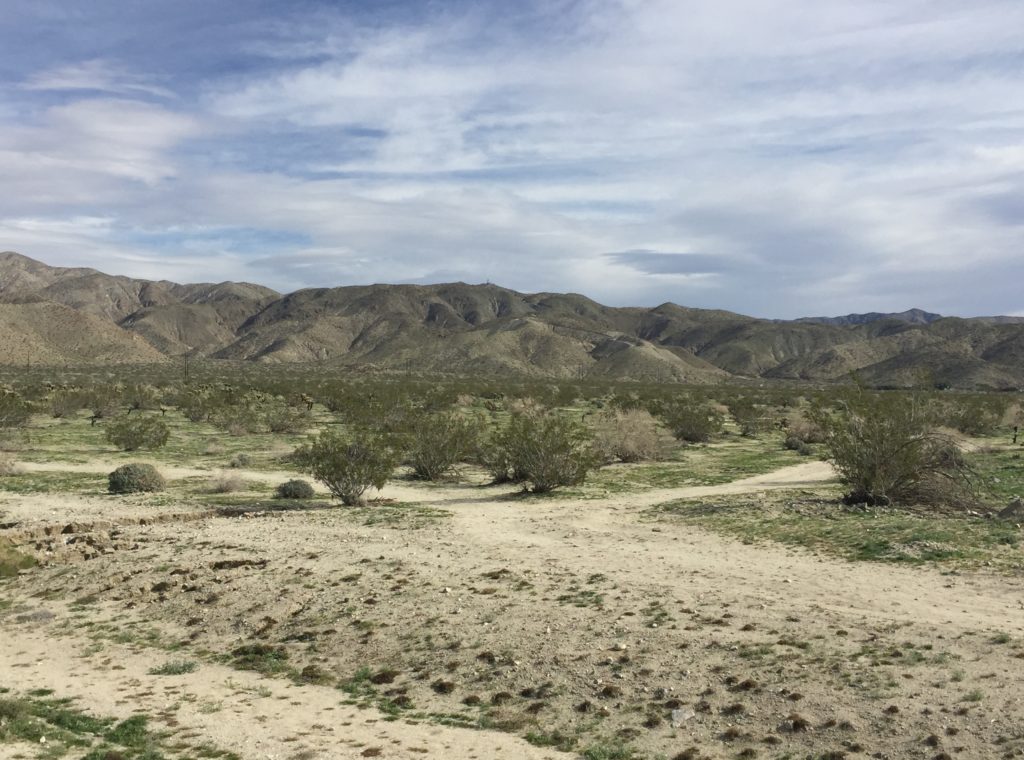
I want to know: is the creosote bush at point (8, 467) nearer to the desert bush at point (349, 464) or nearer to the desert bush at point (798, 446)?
the desert bush at point (349, 464)

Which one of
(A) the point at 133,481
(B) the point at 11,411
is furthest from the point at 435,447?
(B) the point at 11,411

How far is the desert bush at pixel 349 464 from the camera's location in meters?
21.4

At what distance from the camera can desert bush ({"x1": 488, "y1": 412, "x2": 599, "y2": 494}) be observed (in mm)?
23672

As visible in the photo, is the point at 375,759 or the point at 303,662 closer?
the point at 375,759

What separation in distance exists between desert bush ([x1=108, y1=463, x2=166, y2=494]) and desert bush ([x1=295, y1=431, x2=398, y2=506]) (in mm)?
4525

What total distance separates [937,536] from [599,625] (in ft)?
26.8

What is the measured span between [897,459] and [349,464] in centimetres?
1383

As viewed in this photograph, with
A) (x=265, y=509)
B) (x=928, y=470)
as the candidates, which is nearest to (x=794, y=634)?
(x=928, y=470)

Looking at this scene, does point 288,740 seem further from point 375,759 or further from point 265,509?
point 265,509

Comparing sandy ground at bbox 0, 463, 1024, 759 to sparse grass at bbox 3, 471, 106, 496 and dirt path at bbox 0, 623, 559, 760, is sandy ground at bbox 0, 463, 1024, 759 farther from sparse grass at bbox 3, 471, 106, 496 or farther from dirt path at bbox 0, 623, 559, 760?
sparse grass at bbox 3, 471, 106, 496

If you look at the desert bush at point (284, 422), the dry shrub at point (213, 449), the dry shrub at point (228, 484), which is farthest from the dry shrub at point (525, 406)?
the dry shrub at point (228, 484)

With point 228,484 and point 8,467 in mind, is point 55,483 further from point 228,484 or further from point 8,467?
point 228,484

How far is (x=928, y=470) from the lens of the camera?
20.1 m

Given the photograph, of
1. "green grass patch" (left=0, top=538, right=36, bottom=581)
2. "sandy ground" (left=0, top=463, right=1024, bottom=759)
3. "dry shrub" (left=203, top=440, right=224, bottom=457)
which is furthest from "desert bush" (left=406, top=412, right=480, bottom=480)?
"green grass patch" (left=0, top=538, right=36, bottom=581)
